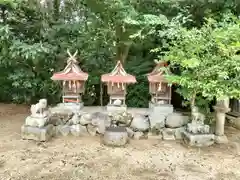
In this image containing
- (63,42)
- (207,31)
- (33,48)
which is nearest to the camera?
(207,31)

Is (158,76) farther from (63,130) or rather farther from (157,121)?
(63,130)

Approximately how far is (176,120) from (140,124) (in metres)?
0.76

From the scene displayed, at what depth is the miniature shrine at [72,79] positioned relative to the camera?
18.6 feet

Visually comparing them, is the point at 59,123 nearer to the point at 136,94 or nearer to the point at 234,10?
the point at 136,94

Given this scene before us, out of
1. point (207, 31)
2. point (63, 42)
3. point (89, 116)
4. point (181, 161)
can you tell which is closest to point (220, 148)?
point (181, 161)

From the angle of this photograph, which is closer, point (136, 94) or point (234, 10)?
point (234, 10)

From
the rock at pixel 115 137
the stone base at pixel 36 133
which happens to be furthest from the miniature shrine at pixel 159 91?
the stone base at pixel 36 133

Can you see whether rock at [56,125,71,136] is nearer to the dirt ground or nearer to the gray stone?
the dirt ground

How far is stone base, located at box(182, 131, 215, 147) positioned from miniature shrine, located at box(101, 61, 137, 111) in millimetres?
1493

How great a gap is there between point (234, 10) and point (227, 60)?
175 centimetres

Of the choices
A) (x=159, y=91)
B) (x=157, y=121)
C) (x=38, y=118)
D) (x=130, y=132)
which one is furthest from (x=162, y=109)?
(x=38, y=118)

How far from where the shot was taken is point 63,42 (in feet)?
23.1

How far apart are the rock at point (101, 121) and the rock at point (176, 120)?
1.26 m

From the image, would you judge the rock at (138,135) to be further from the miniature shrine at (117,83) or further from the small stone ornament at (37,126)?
the small stone ornament at (37,126)
